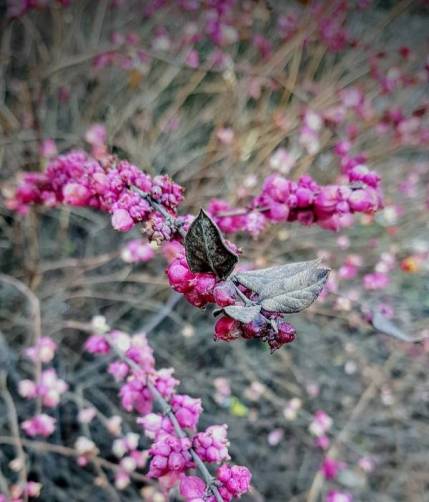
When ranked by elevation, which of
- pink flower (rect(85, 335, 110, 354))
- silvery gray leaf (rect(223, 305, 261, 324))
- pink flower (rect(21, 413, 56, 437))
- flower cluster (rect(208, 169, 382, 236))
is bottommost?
pink flower (rect(21, 413, 56, 437))

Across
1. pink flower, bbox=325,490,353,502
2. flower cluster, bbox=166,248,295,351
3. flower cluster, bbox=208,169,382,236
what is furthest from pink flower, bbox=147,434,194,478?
pink flower, bbox=325,490,353,502

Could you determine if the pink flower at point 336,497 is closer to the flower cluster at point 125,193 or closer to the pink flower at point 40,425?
the pink flower at point 40,425

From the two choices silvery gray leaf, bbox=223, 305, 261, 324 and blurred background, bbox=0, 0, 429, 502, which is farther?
blurred background, bbox=0, 0, 429, 502

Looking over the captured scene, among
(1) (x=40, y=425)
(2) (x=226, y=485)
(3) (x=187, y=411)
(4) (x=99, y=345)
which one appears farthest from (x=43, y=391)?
(2) (x=226, y=485)

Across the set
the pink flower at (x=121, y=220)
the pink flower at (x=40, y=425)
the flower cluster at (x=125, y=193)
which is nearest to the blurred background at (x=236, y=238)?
the pink flower at (x=40, y=425)

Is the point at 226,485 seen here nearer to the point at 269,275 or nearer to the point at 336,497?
the point at 269,275

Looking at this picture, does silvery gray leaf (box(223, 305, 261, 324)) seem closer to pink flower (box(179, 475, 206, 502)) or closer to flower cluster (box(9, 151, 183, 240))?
flower cluster (box(9, 151, 183, 240))

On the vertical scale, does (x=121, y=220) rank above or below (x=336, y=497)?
above
